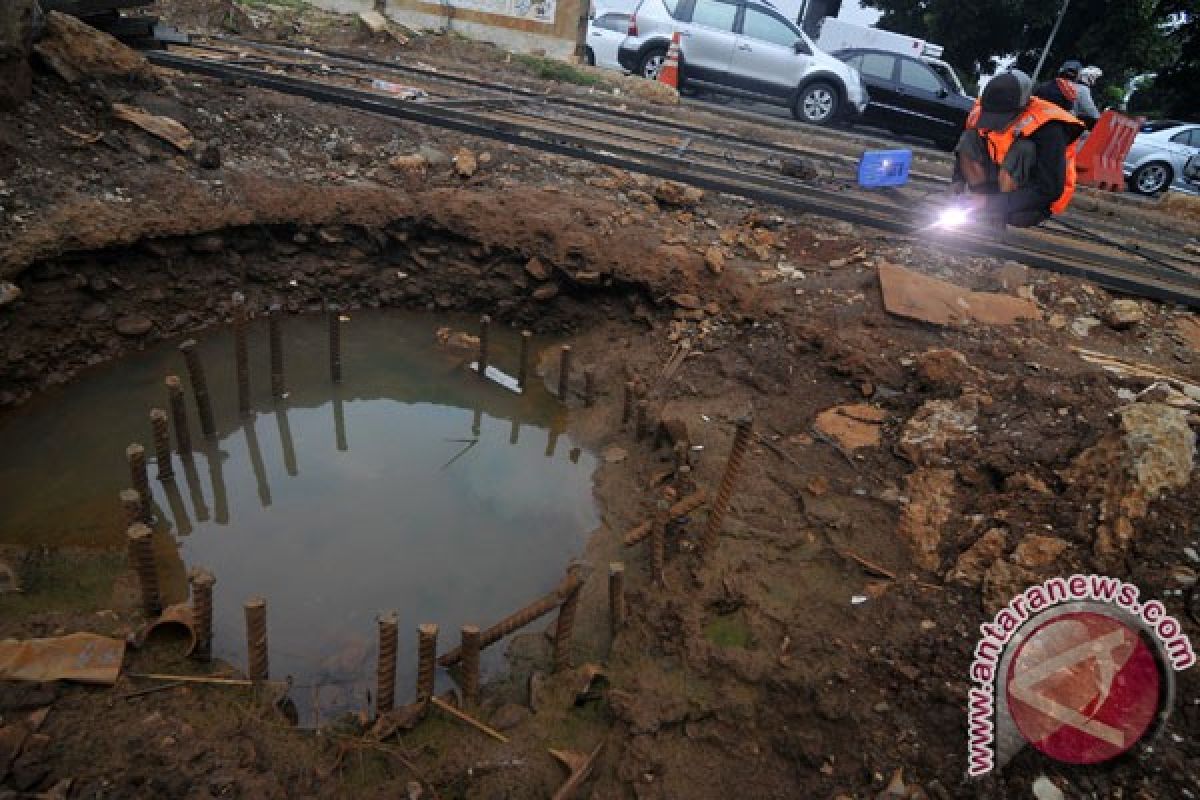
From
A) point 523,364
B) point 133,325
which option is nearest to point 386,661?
point 523,364

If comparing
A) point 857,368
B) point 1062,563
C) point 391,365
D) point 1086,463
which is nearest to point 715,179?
point 857,368

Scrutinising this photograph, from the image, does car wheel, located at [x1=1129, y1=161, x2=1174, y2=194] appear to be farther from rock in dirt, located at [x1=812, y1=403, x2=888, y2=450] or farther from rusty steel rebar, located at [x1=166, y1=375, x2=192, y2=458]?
rusty steel rebar, located at [x1=166, y1=375, x2=192, y2=458]

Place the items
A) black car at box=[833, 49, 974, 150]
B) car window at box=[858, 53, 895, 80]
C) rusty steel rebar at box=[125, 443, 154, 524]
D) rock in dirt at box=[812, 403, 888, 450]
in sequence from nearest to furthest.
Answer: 1. rusty steel rebar at box=[125, 443, 154, 524]
2. rock in dirt at box=[812, 403, 888, 450]
3. black car at box=[833, 49, 974, 150]
4. car window at box=[858, 53, 895, 80]

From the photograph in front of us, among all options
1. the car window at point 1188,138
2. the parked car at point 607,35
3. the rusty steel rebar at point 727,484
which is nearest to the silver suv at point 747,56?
the parked car at point 607,35

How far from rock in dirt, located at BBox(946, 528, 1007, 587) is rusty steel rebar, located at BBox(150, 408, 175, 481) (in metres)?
4.18

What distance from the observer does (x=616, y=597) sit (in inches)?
132

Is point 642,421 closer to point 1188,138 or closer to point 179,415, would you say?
point 179,415

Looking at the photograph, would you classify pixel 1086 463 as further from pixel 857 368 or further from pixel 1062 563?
pixel 857 368

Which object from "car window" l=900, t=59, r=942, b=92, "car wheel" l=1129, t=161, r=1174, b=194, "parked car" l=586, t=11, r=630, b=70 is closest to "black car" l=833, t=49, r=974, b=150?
"car window" l=900, t=59, r=942, b=92

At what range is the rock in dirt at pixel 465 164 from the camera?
673 centimetres

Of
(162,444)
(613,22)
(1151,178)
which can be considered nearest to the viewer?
(162,444)

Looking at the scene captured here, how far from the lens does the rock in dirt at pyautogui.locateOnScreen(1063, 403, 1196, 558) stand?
311 centimetres

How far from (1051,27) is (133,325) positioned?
843 inches

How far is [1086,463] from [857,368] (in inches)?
64.5
